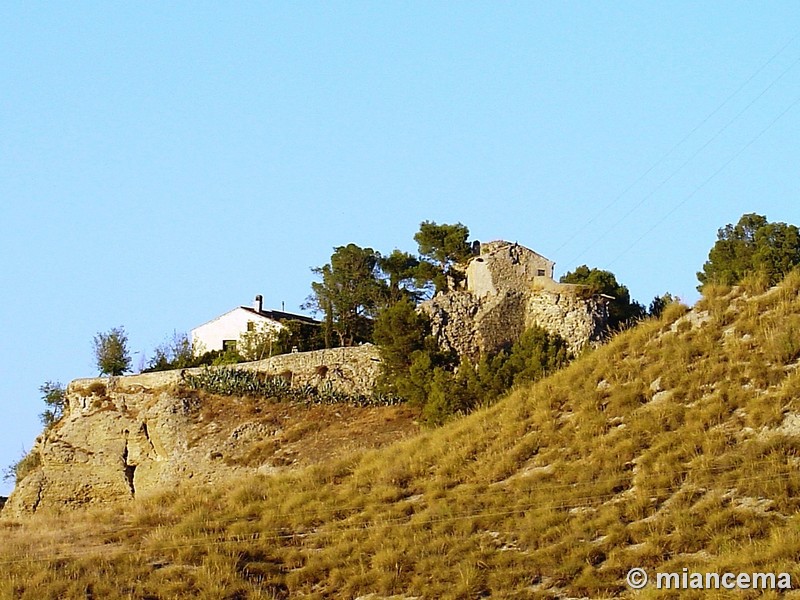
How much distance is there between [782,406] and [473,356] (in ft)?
57.8

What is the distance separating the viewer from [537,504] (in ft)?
69.5

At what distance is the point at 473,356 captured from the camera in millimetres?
39000

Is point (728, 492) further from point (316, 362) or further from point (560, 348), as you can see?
point (316, 362)

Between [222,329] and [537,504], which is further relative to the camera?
[222,329]

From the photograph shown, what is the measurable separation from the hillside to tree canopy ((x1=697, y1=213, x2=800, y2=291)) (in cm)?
1644

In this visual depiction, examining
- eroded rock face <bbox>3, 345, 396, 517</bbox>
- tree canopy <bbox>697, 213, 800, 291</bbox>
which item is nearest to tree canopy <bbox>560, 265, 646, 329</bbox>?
tree canopy <bbox>697, 213, 800, 291</bbox>

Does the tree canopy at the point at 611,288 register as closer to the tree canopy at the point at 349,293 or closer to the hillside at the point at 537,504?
the tree canopy at the point at 349,293

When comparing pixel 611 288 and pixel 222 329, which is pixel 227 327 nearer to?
pixel 222 329

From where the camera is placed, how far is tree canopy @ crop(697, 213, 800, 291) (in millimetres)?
43031

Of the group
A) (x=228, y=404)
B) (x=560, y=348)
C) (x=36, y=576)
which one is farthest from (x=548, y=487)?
(x=228, y=404)

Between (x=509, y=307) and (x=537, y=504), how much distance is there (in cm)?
1889

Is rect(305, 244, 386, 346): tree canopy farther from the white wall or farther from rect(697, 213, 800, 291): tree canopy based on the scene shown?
rect(697, 213, 800, 291): tree canopy

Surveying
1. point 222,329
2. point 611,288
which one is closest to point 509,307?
point 611,288

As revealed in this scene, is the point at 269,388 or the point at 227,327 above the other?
the point at 227,327
